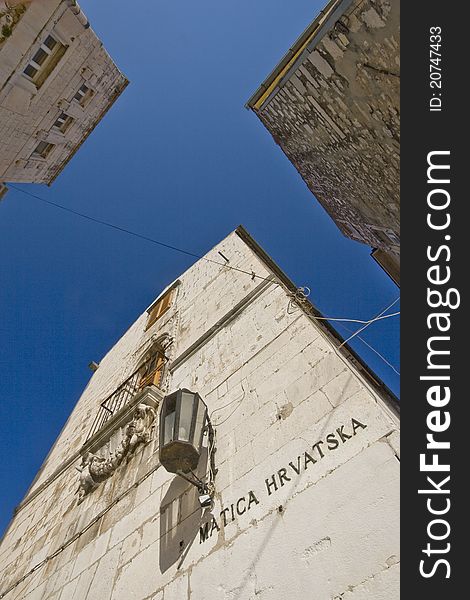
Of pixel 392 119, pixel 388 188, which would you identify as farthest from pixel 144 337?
pixel 392 119

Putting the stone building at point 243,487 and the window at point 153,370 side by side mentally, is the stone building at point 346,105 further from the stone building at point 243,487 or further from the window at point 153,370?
the window at point 153,370

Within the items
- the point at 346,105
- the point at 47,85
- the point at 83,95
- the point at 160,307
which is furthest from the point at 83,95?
the point at 346,105

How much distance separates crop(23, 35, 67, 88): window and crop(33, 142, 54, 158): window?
108 inches

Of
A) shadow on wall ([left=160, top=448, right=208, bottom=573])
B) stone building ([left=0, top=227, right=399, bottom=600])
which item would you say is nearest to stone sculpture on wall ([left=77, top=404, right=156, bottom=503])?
stone building ([left=0, top=227, right=399, bottom=600])

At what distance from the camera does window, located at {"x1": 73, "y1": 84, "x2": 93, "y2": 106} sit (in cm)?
1198

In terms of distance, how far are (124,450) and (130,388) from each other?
212 cm

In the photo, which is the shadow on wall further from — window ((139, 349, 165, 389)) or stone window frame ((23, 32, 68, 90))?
stone window frame ((23, 32, 68, 90))

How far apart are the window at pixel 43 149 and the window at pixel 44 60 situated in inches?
108

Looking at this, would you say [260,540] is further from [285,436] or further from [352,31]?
[352,31]

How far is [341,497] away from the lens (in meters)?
2.43

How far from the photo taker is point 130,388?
Result: 23.5ft

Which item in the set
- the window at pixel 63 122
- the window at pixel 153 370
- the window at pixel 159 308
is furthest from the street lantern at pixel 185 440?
the window at pixel 63 122

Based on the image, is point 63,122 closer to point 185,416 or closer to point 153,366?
point 153,366

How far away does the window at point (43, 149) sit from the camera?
12.0 metres
